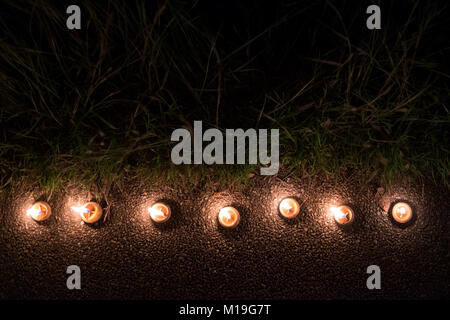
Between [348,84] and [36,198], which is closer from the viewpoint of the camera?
[348,84]

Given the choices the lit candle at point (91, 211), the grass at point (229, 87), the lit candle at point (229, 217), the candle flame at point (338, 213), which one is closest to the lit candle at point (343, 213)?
the candle flame at point (338, 213)

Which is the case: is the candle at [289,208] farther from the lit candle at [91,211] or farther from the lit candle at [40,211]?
the lit candle at [40,211]

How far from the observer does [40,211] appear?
3.95 feet

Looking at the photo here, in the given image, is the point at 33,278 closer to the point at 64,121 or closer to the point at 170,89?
the point at 64,121

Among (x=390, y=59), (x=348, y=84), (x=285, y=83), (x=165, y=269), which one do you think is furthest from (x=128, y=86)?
(x=390, y=59)

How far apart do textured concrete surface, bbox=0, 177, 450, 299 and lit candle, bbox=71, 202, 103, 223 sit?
40 mm

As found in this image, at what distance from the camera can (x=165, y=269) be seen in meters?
1.17

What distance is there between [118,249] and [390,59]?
54.0 inches

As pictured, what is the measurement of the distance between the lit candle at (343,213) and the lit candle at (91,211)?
1022mm

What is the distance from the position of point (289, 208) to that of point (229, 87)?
0.58m

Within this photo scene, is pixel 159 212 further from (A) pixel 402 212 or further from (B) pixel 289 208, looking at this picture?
(A) pixel 402 212

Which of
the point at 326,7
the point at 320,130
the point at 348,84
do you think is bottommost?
Answer: the point at 320,130

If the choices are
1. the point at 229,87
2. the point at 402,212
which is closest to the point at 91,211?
the point at 229,87

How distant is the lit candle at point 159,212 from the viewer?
118 centimetres
